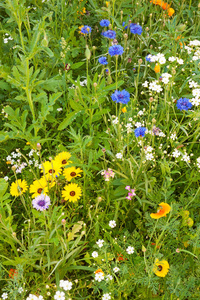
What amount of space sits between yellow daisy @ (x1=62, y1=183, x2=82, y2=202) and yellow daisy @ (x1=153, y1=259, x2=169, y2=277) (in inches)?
23.0

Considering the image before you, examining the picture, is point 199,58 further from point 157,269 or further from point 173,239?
point 157,269

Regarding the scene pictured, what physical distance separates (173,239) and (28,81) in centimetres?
126

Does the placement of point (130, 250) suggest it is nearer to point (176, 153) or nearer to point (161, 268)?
point (161, 268)

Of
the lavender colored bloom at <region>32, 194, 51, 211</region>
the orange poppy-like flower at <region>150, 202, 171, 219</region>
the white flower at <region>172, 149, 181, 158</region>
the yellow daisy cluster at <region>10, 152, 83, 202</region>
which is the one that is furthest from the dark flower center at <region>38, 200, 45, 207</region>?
the white flower at <region>172, 149, 181, 158</region>

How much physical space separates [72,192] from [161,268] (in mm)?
658

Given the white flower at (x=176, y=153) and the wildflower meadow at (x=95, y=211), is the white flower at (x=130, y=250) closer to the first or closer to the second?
the wildflower meadow at (x=95, y=211)

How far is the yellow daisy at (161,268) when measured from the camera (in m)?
1.54

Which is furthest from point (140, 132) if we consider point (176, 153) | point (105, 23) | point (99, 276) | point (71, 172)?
point (105, 23)

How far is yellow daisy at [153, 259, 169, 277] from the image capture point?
1.54 metres

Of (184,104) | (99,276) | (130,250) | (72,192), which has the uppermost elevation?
(184,104)

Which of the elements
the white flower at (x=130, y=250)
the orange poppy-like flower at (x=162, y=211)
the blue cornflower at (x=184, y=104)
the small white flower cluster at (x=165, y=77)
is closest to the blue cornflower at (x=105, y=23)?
the small white flower cluster at (x=165, y=77)

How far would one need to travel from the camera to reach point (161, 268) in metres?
1.60

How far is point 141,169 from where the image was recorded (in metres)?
1.78

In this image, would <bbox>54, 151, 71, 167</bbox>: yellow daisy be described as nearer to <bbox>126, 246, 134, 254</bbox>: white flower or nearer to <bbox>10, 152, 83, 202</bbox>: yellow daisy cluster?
<bbox>10, 152, 83, 202</bbox>: yellow daisy cluster
